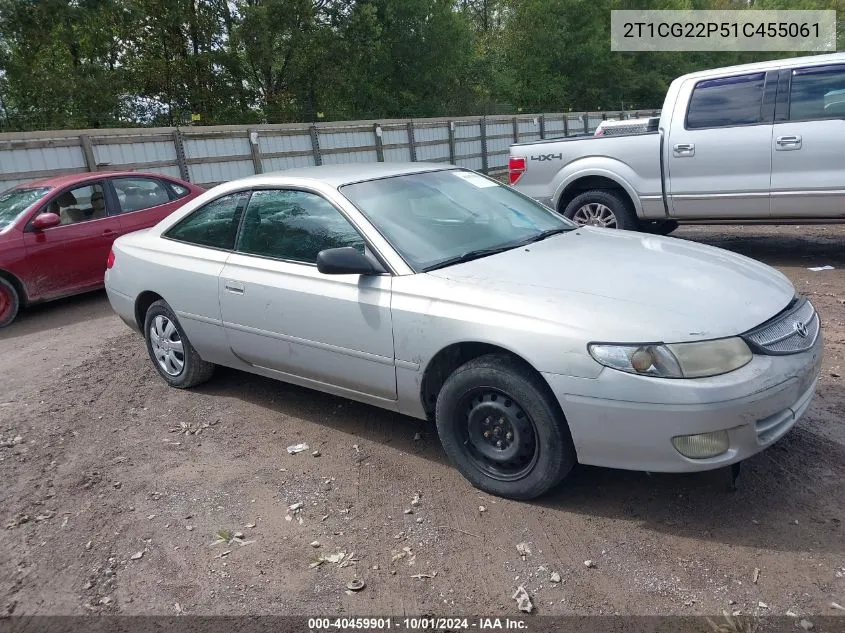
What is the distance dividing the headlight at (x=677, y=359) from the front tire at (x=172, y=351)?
10.4ft

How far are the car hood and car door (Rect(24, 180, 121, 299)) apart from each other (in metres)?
6.08

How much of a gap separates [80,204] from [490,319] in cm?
686

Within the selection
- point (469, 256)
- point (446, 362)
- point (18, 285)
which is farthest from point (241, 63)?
point (446, 362)

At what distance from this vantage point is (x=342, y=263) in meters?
3.60

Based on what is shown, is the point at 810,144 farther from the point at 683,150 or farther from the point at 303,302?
the point at 303,302

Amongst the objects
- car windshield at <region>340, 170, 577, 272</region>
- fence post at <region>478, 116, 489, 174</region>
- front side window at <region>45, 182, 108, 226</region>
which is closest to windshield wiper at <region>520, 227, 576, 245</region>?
car windshield at <region>340, 170, 577, 272</region>

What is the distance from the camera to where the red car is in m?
7.75

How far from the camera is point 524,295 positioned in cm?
326

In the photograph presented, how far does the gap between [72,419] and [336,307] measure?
7.68 ft

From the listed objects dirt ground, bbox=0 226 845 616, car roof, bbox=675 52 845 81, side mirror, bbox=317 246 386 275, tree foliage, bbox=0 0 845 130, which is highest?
tree foliage, bbox=0 0 845 130

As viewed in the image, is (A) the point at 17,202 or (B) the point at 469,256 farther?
(A) the point at 17,202

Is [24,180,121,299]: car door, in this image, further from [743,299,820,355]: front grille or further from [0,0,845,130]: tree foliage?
[0,0,845,130]: tree foliage

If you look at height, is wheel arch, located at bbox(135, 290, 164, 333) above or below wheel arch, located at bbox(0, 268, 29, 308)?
above

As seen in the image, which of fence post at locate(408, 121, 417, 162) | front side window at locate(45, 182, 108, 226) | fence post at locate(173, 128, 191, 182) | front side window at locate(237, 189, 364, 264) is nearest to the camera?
front side window at locate(237, 189, 364, 264)
